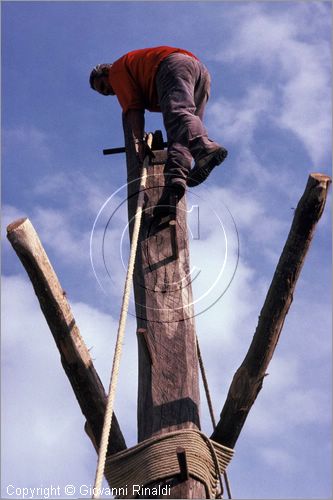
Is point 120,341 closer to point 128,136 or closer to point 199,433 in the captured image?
point 199,433

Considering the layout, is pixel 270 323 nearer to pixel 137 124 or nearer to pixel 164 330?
pixel 164 330

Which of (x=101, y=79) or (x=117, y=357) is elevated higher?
(x=101, y=79)

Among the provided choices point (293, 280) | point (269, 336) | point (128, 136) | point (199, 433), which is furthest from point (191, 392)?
point (128, 136)

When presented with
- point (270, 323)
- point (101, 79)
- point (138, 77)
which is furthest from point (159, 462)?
point (101, 79)

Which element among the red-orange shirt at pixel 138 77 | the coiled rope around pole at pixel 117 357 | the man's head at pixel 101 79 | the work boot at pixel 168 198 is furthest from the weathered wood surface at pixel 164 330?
the man's head at pixel 101 79

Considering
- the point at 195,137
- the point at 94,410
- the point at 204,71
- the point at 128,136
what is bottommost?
the point at 94,410

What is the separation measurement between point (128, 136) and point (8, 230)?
1133mm

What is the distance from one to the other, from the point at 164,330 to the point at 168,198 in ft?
2.06

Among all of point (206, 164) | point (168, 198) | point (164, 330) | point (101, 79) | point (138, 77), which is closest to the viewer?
point (164, 330)

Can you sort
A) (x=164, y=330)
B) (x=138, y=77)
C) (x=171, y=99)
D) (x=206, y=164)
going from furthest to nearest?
1. (x=138, y=77)
2. (x=171, y=99)
3. (x=206, y=164)
4. (x=164, y=330)

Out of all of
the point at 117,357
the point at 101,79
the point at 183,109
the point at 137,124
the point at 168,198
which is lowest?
the point at 117,357

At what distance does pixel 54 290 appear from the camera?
289cm

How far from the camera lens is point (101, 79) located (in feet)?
13.6

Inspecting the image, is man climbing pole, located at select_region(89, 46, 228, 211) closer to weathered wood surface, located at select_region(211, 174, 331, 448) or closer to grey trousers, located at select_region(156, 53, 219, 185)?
grey trousers, located at select_region(156, 53, 219, 185)
